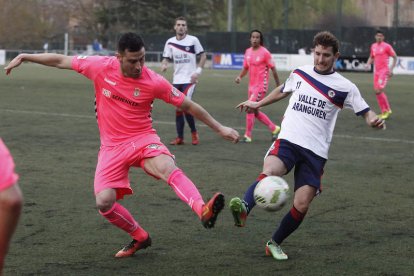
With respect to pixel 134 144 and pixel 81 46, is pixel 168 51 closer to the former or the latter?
pixel 134 144

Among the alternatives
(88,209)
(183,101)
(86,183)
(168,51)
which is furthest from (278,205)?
(168,51)

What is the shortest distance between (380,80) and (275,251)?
13677mm

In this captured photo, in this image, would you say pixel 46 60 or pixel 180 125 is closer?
pixel 46 60

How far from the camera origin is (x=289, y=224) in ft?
21.4

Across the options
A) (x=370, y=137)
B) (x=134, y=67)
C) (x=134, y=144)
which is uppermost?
(x=134, y=67)

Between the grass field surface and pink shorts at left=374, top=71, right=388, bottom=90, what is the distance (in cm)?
319

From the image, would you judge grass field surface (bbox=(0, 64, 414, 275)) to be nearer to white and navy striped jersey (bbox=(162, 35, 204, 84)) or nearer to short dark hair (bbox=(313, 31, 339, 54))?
white and navy striped jersey (bbox=(162, 35, 204, 84))

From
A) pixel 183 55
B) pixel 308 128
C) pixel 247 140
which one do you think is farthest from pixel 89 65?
pixel 183 55

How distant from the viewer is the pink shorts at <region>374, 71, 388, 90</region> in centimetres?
1930

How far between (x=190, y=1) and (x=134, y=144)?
58368mm

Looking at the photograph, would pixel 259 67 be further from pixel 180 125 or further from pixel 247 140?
pixel 180 125

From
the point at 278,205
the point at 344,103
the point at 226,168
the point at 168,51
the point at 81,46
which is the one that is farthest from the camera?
the point at 81,46

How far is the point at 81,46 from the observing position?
73.9 metres

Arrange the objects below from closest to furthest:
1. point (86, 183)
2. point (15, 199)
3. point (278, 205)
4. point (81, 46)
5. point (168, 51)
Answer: point (15, 199) < point (278, 205) < point (86, 183) < point (168, 51) < point (81, 46)
